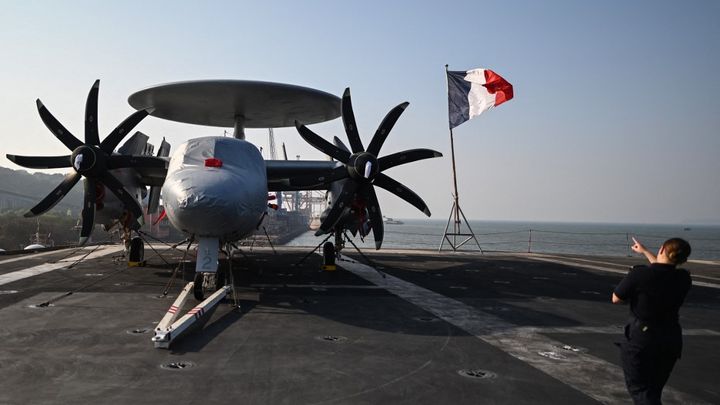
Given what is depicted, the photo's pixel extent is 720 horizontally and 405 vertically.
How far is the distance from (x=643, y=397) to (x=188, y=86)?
18974mm

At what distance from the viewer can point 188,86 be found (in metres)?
19.1

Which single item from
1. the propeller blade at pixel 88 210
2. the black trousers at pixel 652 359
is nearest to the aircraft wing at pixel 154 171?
the propeller blade at pixel 88 210

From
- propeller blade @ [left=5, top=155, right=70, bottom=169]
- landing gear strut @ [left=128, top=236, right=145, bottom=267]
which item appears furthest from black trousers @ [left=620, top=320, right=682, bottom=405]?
landing gear strut @ [left=128, top=236, right=145, bottom=267]

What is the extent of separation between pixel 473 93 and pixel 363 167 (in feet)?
61.0

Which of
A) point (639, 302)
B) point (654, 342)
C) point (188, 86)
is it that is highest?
point (188, 86)

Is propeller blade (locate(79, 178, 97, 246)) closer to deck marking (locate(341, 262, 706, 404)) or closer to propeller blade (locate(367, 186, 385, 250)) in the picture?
propeller blade (locate(367, 186, 385, 250))

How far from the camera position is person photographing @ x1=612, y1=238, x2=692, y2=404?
461cm

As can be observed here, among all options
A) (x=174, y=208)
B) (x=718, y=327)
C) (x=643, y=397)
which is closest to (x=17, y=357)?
(x=174, y=208)

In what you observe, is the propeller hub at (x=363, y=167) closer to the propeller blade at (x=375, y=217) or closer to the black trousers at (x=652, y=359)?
the propeller blade at (x=375, y=217)

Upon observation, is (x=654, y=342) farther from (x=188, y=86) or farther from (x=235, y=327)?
(x=188, y=86)

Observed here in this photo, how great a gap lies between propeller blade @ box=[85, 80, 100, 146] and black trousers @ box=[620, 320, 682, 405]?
18893 mm

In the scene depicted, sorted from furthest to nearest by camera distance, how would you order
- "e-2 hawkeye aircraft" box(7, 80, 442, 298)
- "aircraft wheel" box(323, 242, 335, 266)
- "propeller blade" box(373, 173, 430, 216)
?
"aircraft wheel" box(323, 242, 335, 266) → "propeller blade" box(373, 173, 430, 216) → "e-2 hawkeye aircraft" box(7, 80, 442, 298)

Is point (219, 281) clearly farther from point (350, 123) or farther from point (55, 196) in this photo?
point (55, 196)

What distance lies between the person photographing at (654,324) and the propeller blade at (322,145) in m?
14.1
